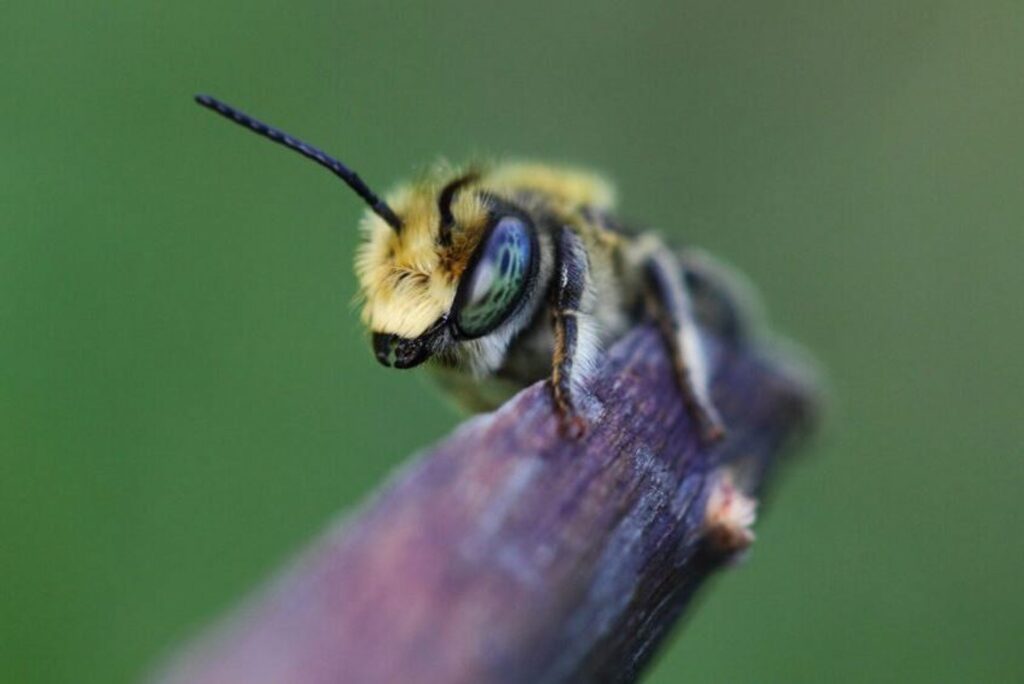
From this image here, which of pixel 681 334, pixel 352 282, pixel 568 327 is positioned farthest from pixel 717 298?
pixel 352 282

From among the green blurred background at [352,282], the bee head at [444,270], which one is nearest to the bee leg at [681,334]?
the bee head at [444,270]

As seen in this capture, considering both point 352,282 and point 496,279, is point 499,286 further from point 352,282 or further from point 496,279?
point 352,282

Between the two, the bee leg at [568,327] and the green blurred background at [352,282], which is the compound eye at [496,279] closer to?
the bee leg at [568,327]

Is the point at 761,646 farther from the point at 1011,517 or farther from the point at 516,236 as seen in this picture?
the point at 516,236

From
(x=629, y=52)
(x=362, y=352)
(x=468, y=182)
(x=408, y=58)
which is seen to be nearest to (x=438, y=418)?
(x=362, y=352)

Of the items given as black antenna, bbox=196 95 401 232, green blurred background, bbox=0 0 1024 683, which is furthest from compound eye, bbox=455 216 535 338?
green blurred background, bbox=0 0 1024 683

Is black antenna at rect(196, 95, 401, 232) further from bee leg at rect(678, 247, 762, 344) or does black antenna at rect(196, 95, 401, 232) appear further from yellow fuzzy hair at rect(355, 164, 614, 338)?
bee leg at rect(678, 247, 762, 344)

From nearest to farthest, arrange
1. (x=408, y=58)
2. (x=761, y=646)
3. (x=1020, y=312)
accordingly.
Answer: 1. (x=761, y=646)
2. (x=1020, y=312)
3. (x=408, y=58)
